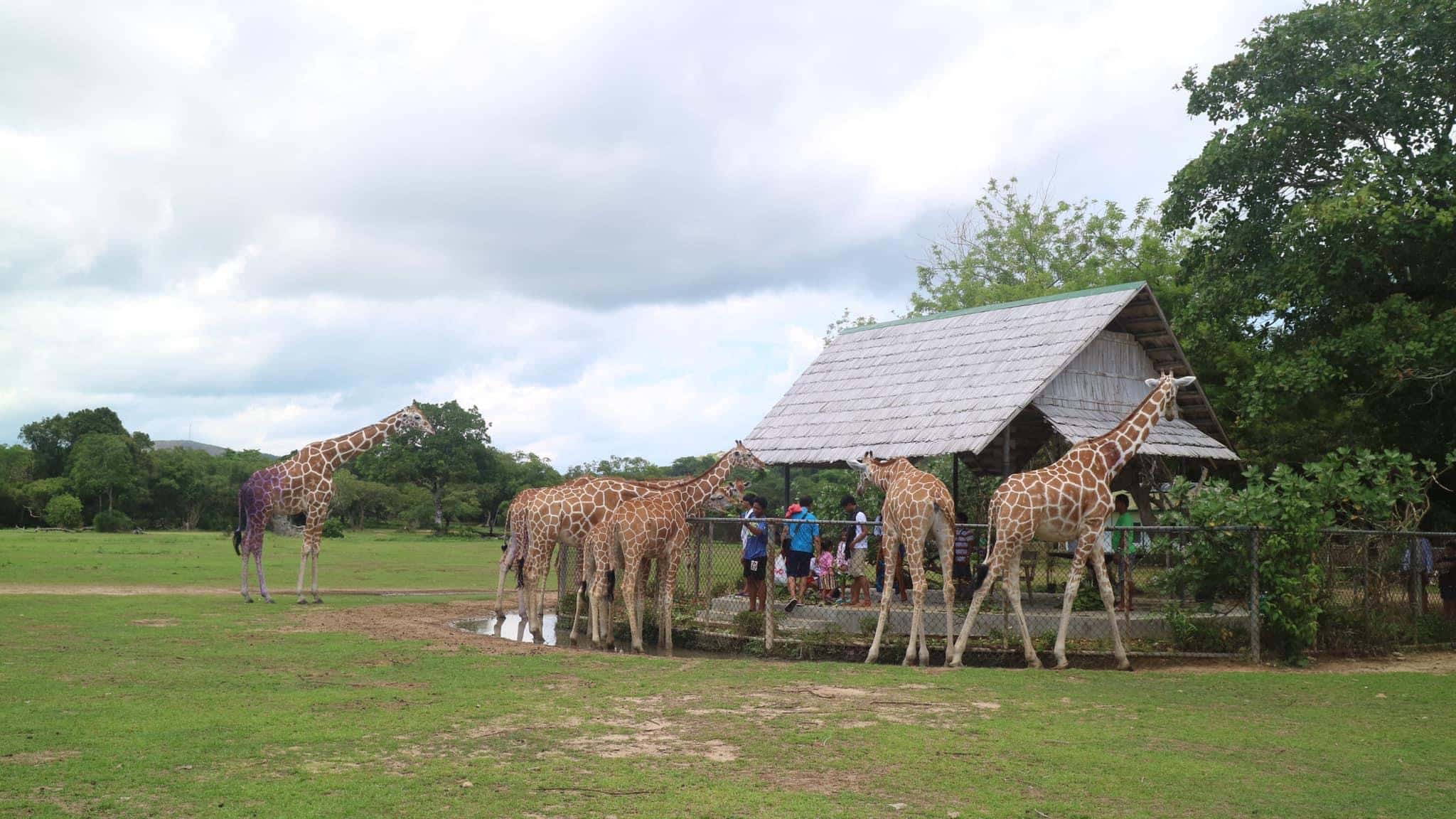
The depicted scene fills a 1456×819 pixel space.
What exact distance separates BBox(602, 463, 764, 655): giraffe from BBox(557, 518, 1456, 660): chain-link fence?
39 centimetres

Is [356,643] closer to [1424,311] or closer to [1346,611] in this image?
[1346,611]

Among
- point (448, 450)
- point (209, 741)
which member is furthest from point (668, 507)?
point (448, 450)

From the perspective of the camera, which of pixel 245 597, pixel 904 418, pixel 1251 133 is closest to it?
pixel 904 418

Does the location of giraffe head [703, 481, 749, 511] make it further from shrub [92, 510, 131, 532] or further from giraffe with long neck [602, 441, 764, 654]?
shrub [92, 510, 131, 532]

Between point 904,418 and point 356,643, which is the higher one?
point 904,418

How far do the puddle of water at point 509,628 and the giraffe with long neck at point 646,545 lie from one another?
1.49 m

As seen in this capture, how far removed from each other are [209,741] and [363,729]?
1.08 m

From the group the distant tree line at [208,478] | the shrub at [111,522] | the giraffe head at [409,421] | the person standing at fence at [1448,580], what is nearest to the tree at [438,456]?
the distant tree line at [208,478]

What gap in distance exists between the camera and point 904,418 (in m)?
17.5

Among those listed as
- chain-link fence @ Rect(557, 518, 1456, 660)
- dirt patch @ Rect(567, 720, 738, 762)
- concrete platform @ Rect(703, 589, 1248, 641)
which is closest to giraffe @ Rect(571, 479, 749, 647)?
chain-link fence @ Rect(557, 518, 1456, 660)

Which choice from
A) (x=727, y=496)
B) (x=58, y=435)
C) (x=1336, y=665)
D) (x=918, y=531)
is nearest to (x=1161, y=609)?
(x=1336, y=665)

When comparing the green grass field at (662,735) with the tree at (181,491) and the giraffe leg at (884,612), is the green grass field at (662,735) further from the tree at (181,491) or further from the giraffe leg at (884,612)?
the tree at (181,491)

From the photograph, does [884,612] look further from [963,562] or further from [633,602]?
[963,562]

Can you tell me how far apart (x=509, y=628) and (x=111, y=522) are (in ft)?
142
